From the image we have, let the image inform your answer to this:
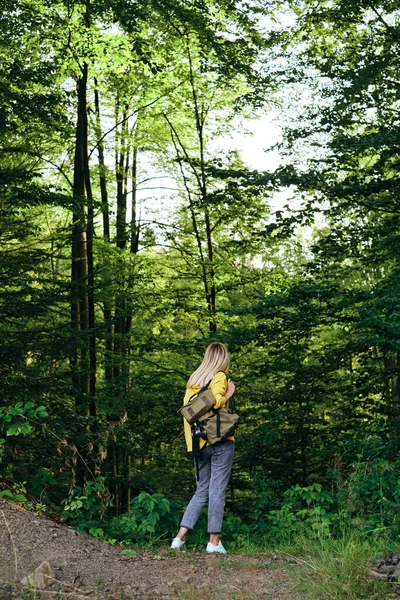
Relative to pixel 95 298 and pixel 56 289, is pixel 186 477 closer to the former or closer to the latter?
pixel 95 298

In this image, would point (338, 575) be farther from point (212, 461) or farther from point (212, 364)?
point (212, 364)

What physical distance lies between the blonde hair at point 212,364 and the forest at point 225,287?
1.24 meters

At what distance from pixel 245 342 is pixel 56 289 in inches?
120

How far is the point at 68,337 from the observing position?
9.67 meters

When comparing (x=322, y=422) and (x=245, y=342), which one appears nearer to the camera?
(x=245, y=342)

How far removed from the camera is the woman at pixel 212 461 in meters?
5.99

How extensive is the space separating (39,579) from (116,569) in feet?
2.60

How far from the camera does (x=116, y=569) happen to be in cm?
501

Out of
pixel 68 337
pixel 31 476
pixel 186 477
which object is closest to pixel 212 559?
pixel 31 476

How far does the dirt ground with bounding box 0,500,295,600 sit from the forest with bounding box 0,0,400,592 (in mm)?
629

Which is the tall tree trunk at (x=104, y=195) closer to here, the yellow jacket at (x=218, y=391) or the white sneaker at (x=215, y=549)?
→ the yellow jacket at (x=218, y=391)


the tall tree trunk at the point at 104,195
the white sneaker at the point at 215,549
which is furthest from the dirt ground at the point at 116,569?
the tall tree trunk at the point at 104,195

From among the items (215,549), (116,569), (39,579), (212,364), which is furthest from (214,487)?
(39,579)

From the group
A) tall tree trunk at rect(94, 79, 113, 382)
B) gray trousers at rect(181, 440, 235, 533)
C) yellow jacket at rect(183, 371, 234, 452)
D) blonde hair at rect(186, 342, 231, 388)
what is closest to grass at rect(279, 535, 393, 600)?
gray trousers at rect(181, 440, 235, 533)
